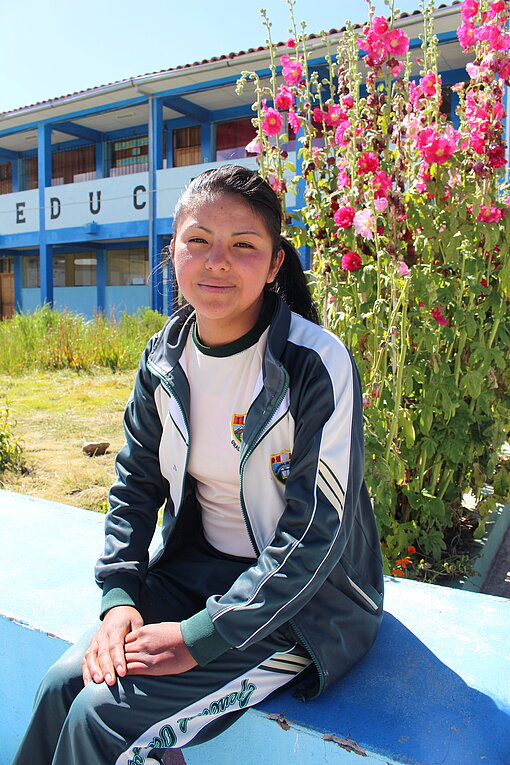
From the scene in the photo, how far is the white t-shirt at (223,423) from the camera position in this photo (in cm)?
155

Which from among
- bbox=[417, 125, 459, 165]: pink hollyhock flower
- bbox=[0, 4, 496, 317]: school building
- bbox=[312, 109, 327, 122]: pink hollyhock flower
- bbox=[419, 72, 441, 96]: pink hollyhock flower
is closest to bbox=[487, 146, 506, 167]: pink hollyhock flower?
bbox=[417, 125, 459, 165]: pink hollyhock flower

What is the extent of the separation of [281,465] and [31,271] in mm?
19549

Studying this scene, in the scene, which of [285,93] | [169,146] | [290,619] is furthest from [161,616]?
[169,146]

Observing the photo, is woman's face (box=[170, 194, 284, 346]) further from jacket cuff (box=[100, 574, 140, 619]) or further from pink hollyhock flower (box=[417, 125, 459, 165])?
pink hollyhock flower (box=[417, 125, 459, 165])

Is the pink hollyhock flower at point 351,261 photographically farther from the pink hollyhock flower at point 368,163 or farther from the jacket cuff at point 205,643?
the jacket cuff at point 205,643

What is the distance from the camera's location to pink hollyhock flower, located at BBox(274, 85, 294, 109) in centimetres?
282

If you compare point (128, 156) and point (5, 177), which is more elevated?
point (128, 156)

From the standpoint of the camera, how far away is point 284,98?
2822mm

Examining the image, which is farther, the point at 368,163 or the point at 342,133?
the point at 342,133

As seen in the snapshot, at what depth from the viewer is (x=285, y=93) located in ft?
9.30

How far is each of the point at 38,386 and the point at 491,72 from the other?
21.7 ft

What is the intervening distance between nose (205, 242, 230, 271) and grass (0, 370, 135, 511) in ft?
8.03

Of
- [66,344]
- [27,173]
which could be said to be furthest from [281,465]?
[27,173]

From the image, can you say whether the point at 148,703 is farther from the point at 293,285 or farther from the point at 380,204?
the point at 380,204
